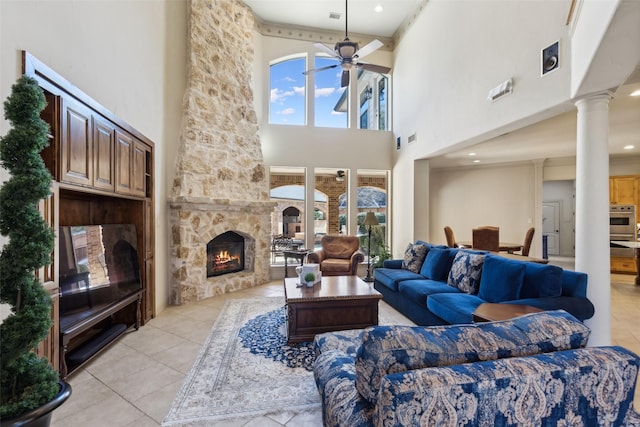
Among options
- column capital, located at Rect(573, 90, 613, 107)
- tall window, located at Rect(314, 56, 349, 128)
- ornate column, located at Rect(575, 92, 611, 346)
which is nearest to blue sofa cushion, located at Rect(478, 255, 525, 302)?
ornate column, located at Rect(575, 92, 611, 346)

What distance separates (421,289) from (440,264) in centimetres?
65

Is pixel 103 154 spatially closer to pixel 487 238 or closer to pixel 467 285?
pixel 467 285

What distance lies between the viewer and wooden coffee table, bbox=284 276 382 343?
304cm

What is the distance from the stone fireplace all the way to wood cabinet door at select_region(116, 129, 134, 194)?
113 centimetres

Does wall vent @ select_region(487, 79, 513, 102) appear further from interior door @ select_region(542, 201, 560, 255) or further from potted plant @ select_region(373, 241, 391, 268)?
interior door @ select_region(542, 201, 560, 255)

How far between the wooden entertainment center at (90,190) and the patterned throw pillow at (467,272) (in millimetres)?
3760

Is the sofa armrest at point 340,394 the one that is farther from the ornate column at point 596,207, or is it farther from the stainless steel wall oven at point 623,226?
the stainless steel wall oven at point 623,226

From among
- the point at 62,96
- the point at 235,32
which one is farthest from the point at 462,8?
the point at 62,96

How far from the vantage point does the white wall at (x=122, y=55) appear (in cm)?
192

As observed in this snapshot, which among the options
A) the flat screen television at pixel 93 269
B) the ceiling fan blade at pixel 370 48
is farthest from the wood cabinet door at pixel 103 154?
the ceiling fan blade at pixel 370 48

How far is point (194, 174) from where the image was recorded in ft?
14.9

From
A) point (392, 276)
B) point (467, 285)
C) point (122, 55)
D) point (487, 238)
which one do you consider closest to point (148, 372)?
point (392, 276)

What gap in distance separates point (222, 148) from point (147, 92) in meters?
1.41

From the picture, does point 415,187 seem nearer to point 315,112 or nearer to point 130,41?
point 315,112
